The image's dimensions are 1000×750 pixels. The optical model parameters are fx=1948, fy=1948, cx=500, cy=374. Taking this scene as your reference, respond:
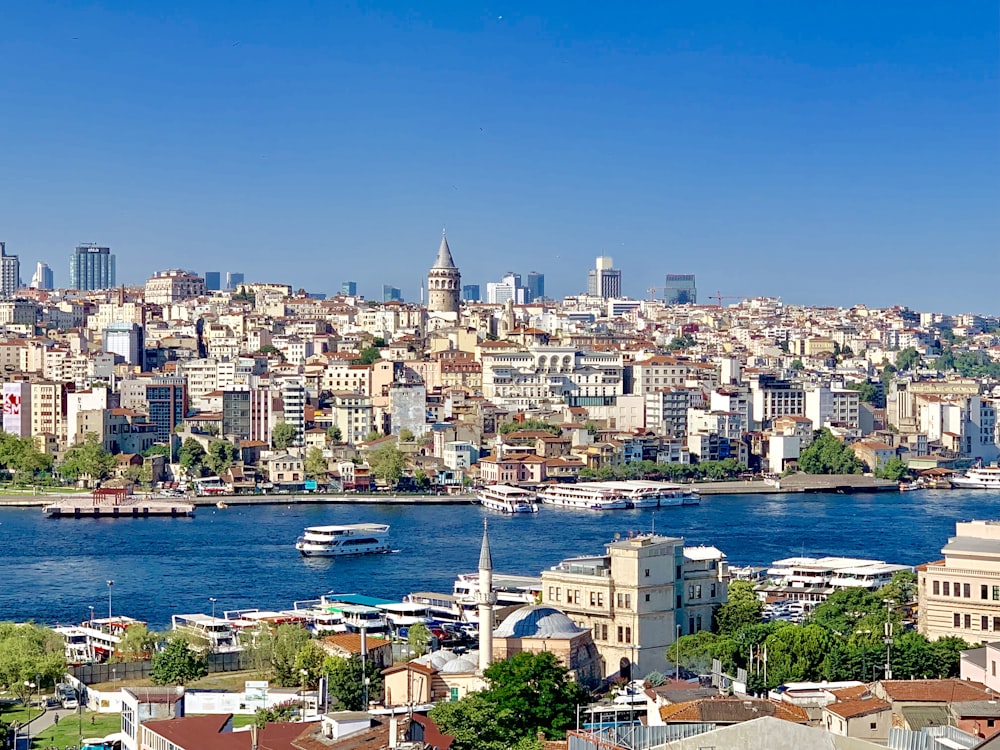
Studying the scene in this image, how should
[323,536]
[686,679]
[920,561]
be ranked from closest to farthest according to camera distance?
[686,679] < [920,561] < [323,536]

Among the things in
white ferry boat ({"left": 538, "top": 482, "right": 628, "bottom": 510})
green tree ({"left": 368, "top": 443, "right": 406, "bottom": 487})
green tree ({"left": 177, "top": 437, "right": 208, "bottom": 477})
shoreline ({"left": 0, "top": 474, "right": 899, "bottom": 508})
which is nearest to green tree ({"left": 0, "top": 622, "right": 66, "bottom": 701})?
shoreline ({"left": 0, "top": 474, "right": 899, "bottom": 508})

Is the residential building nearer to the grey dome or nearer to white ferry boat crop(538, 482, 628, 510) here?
white ferry boat crop(538, 482, 628, 510)

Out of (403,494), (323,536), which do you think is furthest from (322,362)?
(323,536)

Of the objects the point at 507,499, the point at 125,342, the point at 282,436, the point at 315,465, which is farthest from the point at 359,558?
the point at 125,342

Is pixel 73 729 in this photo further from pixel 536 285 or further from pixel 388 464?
pixel 536 285

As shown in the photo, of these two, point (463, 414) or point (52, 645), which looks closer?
point (52, 645)

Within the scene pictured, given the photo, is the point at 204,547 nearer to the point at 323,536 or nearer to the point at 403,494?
the point at 323,536
